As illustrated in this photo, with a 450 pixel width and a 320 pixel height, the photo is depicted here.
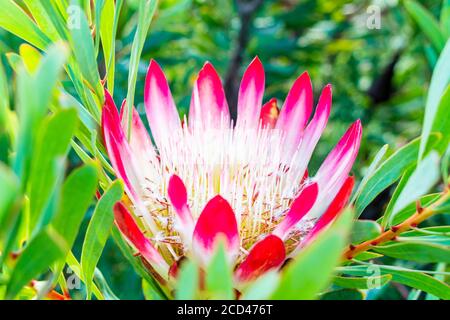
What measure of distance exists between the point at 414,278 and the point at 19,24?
43 cm

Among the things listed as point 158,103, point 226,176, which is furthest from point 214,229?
point 158,103

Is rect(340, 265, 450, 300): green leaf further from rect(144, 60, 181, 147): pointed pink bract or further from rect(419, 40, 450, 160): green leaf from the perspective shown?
rect(144, 60, 181, 147): pointed pink bract

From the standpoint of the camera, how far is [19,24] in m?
0.64

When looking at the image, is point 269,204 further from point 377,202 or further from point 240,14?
point 240,14

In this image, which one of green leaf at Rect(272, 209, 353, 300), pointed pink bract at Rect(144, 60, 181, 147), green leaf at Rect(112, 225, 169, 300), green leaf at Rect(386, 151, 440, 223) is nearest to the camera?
green leaf at Rect(272, 209, 353, 300)

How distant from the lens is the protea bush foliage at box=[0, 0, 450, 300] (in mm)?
408

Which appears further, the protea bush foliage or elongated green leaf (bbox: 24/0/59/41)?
elongated green leaf (bbox: 24/0/59/41)

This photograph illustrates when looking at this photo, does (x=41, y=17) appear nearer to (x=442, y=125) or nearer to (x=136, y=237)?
(x=136, y=237)

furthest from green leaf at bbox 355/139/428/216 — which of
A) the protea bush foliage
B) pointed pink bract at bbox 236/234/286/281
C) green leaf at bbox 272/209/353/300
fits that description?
green leaf at bbox 272/209/353/300

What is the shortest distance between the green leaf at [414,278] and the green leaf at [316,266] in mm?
→ 236

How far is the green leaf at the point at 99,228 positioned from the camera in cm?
53

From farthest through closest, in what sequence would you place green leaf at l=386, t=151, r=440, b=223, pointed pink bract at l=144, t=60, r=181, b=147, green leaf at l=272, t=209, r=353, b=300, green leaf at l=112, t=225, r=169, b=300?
pointed pink bract at l=144, t=60, r=181, b=147, green leaf at l=112, t=225, r=169, b=300, green leaf at l=386, t=151, r=440, b=223, green leaf at l=272, t=209, r=353, b=300

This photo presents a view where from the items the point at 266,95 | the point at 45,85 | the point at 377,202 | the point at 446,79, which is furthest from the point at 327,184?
the point at 266,95

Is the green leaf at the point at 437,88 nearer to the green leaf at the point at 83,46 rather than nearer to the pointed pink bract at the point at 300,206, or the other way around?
the pointed pink bract at the point at 300,206
